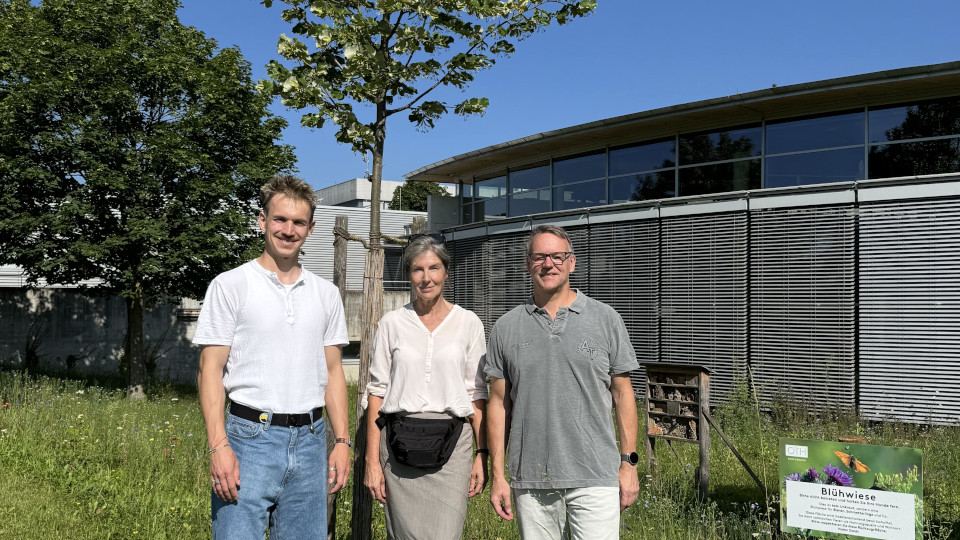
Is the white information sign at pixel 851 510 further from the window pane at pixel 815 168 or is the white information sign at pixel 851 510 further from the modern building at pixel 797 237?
the window pane at pixel 815 168

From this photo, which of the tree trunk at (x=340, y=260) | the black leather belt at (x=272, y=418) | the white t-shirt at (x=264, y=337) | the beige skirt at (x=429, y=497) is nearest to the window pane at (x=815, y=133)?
the tree trunk at (x=340, y=260)

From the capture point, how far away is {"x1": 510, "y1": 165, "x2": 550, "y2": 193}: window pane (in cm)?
2144

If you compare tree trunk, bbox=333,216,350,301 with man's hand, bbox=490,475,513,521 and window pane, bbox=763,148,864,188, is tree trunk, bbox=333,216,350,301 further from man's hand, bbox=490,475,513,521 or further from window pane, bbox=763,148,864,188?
window pane, bbox=763,148,864,188

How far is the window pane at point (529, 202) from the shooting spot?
21.2m

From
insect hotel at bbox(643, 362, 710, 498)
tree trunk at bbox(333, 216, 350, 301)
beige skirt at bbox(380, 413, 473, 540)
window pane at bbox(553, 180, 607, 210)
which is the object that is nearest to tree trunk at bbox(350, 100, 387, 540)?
tree trunk at bbox(333, 216, 350, 301)

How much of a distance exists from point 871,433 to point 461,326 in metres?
11.8

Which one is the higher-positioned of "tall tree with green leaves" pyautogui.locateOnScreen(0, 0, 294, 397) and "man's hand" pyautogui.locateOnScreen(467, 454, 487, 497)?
"tall tree with green leaves" pyautogui.locateOnScreen(0, 0, 294, 397)

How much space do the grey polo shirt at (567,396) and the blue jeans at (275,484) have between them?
0.94 metres

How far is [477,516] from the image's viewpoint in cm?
642

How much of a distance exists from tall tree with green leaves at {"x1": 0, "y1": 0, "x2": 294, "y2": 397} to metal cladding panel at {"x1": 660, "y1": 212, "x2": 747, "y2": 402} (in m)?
10.7

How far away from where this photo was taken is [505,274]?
2072 cm

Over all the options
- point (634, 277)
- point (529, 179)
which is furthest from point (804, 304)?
point (529, 179)

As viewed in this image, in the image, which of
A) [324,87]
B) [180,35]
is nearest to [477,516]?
[324,87]

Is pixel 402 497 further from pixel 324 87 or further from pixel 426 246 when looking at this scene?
pixel 324 87
